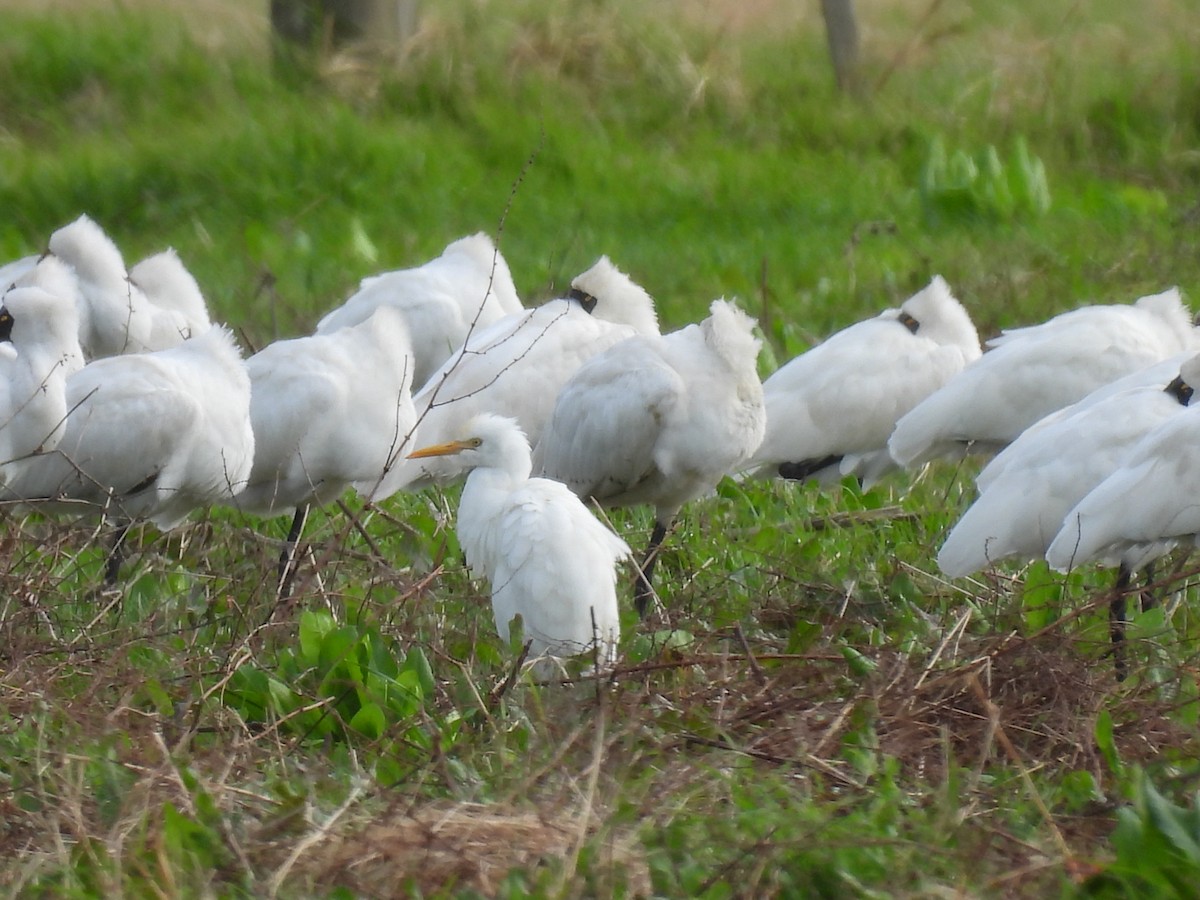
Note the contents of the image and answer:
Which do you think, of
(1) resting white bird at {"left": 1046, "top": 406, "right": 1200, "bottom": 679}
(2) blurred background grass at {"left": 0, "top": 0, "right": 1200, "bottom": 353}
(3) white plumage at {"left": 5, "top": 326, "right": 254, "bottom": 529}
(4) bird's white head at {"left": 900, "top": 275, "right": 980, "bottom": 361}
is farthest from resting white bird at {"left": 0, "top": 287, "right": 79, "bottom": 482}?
(2) blurred background grass at {"left": 0, "top": 0, "right": 1200, "bottom": 353}

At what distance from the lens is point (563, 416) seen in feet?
21.7

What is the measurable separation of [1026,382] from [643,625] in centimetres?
258

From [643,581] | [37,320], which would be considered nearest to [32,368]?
[37,320]

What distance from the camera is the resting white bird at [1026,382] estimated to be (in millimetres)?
7125

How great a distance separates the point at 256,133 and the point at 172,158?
1.79 feet

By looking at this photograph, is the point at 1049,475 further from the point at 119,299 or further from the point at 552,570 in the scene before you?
the point at 119,299

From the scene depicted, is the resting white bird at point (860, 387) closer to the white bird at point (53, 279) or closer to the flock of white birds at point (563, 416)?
the flock of white birds at point (563, 416)

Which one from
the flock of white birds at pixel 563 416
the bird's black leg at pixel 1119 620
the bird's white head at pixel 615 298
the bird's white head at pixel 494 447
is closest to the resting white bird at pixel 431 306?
the flock of white birds at pixel 563 416

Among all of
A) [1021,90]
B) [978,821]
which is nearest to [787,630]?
[978,821]

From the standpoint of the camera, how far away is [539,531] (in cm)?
492

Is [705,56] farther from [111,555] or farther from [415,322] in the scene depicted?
[111,555]

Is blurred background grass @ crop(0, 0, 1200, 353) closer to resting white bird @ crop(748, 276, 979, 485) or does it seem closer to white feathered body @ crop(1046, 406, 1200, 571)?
resting white bird @ crop(748, 276, 979, 485)

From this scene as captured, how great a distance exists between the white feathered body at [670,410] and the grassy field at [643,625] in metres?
0.29

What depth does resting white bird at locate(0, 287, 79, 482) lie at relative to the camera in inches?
234
